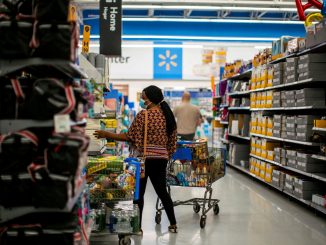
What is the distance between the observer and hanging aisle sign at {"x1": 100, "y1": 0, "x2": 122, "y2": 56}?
909 cm

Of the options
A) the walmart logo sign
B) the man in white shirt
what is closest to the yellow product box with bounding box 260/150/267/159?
the man in white shirt

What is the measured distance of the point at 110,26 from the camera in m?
9.21

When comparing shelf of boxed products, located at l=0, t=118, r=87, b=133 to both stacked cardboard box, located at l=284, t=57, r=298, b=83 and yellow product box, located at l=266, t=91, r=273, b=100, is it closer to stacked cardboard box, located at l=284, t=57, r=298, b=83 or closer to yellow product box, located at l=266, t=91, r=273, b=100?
stacked cardboard box, located at l=284, t=57, r=298, b=83

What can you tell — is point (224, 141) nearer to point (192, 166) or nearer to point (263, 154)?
point (263, 154)

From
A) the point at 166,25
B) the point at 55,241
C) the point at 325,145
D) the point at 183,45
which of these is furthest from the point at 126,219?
the point at 183,45

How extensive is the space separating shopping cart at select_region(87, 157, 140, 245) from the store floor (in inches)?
17.4

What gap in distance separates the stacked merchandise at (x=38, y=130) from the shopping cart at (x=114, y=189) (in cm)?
151

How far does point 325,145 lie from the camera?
6.27 metres

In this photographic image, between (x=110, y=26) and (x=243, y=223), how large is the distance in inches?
202

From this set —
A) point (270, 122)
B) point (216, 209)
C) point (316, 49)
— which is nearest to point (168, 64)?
point (270, 122)

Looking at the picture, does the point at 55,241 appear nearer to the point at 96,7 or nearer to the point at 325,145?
the point at 325,145

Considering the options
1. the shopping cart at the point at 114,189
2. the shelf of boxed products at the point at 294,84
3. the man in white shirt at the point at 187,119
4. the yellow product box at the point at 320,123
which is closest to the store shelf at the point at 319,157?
the yellow product box at the point at 320,123

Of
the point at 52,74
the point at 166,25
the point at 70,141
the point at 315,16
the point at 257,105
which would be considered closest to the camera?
the point at 70,141

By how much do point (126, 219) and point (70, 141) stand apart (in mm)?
2110
